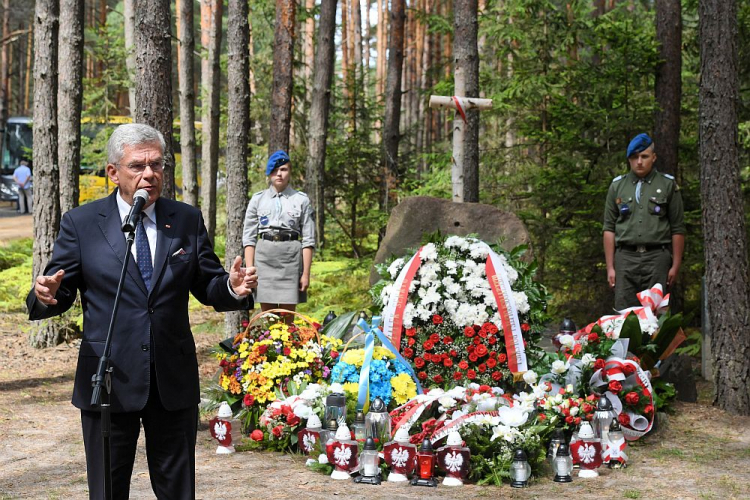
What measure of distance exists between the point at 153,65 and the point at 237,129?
11.5 ft

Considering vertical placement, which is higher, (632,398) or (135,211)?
(135,211)

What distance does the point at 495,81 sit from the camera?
1317cm

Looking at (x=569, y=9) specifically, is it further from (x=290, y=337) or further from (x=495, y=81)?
(x=290, y=337)

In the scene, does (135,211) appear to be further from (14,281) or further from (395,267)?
(14,281)

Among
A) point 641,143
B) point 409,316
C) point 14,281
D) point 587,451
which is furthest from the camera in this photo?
point 14,281

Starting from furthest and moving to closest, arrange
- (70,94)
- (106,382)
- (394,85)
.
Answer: (394,85), (70,94), (106,382)

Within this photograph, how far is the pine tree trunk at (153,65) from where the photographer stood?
7742 millimetres

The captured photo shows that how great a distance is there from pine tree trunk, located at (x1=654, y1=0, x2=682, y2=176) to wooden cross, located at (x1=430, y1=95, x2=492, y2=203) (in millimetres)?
2724

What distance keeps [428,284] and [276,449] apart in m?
1.69

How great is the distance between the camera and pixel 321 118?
56.9 feet

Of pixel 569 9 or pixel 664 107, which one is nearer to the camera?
pixel 664 107

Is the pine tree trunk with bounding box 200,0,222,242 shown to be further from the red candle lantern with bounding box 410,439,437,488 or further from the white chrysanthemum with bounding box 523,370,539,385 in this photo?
the red candle lantern with bounding box 410,439,437,488

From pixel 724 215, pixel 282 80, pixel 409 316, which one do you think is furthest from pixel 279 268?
pixel 282 80

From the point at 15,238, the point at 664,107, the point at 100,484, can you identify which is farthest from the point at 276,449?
the point at 15,238
